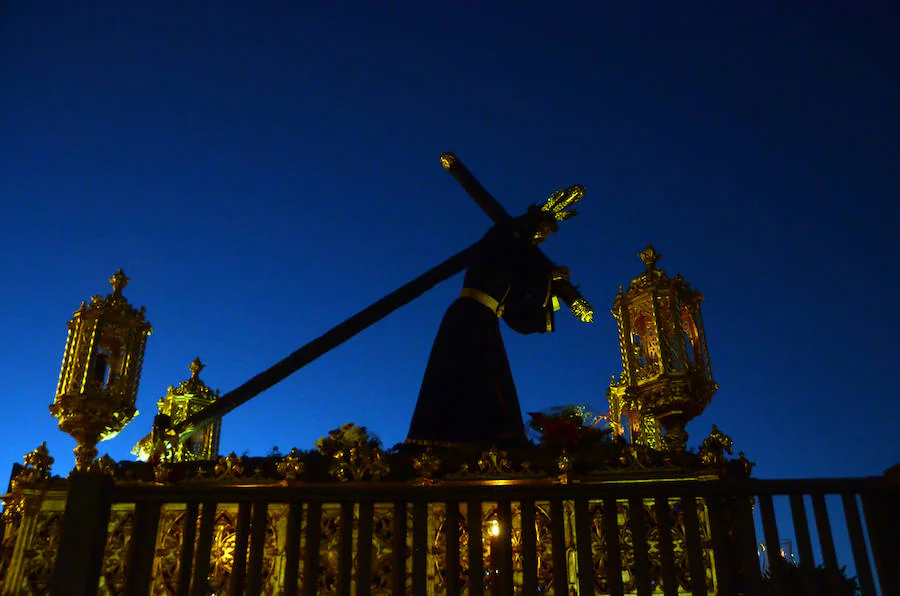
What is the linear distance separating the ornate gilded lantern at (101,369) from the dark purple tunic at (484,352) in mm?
4625

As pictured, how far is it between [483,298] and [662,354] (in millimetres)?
3190

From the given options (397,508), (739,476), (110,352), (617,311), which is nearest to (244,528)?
(397,508)

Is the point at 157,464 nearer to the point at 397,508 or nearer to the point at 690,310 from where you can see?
the point at 397,508

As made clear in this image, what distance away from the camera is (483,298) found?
12.0 meters

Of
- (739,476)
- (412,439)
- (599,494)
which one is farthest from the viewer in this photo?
(412,439)

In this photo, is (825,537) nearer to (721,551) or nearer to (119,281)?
(721,551)

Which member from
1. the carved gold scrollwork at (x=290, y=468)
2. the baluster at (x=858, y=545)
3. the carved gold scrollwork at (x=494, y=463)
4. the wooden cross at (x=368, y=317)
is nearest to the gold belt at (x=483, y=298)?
the wooden cross at (x=368, y=317)

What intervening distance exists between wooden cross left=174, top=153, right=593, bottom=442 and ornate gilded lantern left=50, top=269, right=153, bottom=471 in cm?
103

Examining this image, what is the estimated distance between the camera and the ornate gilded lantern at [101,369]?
1025cm

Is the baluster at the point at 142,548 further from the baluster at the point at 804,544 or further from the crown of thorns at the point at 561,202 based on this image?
the crown of thorns at the point at 561,202

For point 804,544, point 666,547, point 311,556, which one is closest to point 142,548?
point 311,556

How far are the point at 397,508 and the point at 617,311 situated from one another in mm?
8122

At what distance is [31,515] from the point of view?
7.57 metres

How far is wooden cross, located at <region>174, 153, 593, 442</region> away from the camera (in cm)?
1123
